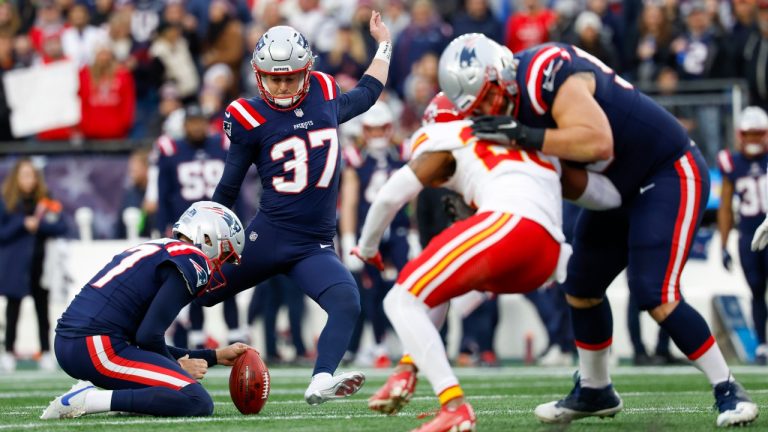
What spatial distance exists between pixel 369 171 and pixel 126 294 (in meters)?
5.93

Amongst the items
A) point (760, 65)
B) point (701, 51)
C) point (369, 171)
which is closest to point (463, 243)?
point (369, 171)

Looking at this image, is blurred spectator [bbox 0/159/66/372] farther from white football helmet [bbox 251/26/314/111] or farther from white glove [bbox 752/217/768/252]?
white glove [bbox 752/217/768/252]

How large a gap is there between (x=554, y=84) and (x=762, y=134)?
637 centimetres

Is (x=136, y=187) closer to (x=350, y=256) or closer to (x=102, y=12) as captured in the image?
(x=350, y=256)

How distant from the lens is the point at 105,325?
6.00 meters

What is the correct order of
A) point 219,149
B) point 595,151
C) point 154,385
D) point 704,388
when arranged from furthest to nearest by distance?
point 219,149 < point 704,388 < point 154,385 < point 595,151

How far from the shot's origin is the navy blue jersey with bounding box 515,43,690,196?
17.6 feet

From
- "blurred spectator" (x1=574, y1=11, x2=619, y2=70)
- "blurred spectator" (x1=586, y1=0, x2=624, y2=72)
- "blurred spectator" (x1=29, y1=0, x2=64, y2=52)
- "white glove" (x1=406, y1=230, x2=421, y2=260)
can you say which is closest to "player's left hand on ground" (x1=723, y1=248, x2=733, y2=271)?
"white glove" (x1=406, y1=230, x2=421, y2=260)

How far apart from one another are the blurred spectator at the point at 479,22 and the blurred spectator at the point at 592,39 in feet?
3.29

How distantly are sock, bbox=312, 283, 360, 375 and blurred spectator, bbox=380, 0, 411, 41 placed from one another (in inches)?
338

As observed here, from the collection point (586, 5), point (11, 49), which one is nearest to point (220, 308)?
point (11, 49)

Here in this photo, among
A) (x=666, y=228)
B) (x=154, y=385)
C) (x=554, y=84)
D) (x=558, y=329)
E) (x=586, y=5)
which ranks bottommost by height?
(x=558, y=329)

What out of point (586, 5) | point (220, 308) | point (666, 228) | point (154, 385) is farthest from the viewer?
point (586, 5)

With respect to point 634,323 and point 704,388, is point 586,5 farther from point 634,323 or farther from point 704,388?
point 704,388
